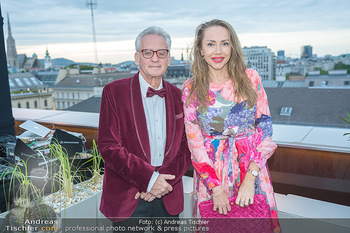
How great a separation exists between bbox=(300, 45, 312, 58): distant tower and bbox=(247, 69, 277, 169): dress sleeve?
5.85 ft

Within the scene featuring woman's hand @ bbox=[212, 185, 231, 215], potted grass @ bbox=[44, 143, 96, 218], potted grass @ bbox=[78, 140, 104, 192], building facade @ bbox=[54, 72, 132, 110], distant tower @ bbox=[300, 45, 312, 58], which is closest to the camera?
woman's hand @ bbox=[212, 185, 231, 215]

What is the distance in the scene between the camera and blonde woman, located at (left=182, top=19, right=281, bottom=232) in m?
1.52

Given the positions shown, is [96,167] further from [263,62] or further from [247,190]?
[263,62]

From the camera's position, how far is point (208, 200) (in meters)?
1.56

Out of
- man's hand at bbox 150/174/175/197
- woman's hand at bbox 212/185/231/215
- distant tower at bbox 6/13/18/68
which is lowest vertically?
woman's hand at bbox 212/185/231/215

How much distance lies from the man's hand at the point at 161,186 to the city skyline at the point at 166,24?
1172 millimetres

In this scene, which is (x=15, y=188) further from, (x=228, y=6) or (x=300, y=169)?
(x=228, y=6)

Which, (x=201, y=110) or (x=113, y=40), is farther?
(x=113, y=40)

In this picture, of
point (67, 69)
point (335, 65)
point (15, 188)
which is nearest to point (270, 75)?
point (335, 65)

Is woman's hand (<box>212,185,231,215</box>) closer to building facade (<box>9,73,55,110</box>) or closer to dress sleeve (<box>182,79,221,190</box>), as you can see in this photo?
dress sleeve (<box>182,79,221,190</box>)

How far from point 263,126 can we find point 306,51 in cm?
193

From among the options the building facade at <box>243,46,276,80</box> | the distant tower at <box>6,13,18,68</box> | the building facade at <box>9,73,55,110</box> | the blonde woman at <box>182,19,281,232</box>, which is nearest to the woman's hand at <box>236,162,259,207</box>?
the blonde woman at <box>182,19,281,232</box>

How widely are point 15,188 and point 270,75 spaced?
2462 mm

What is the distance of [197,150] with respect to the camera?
155 centimetres
